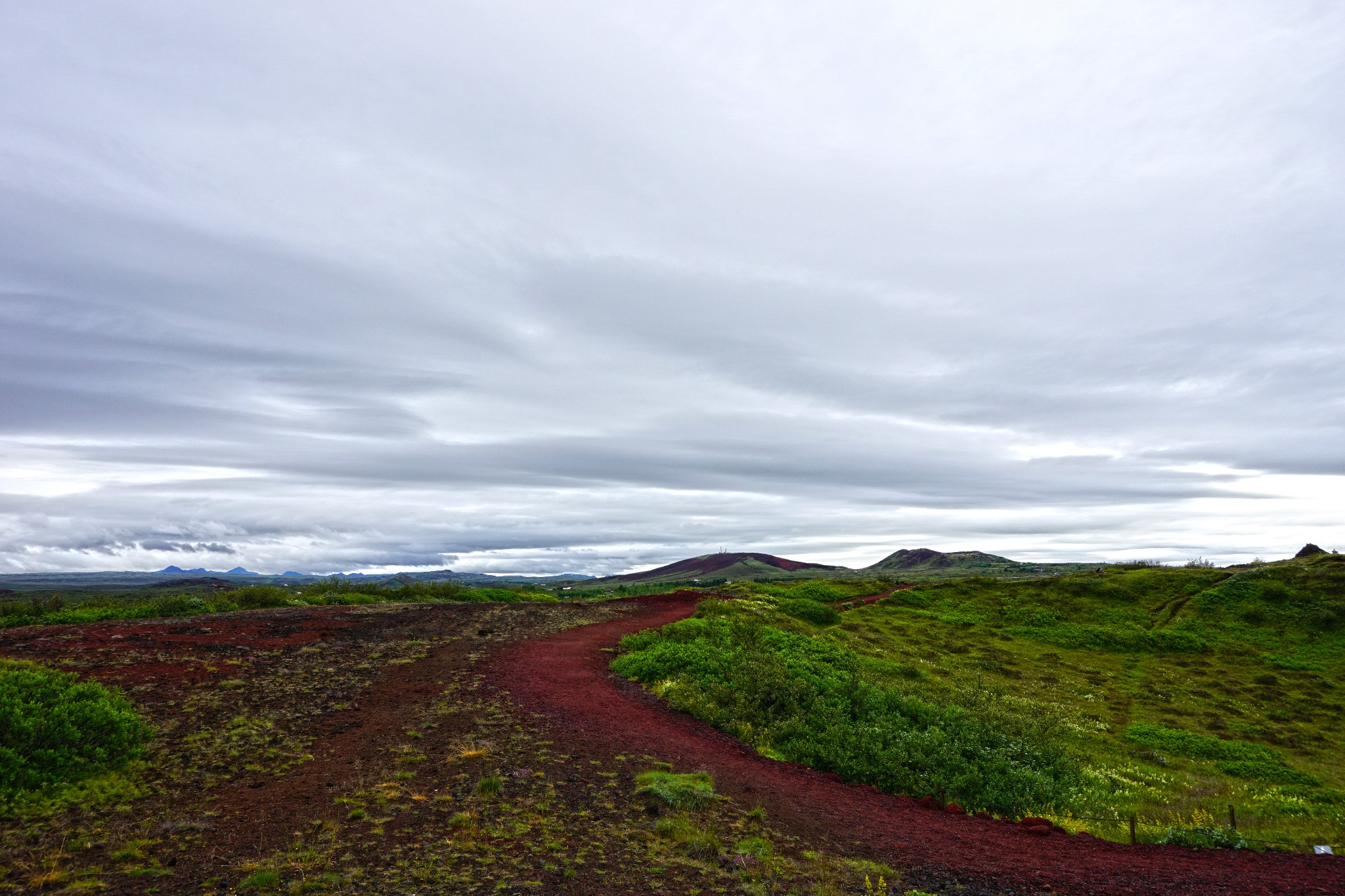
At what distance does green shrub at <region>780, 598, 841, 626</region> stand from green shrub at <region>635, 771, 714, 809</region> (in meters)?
32.4

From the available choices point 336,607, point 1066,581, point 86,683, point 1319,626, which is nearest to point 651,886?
point 86,683

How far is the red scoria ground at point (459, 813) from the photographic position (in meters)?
8.80

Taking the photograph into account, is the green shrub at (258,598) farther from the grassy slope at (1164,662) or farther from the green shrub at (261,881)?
the grassy slope at (1164,662)

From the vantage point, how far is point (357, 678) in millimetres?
19875

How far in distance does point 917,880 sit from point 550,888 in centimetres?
600

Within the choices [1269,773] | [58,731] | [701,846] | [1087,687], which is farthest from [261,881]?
[1087,687]

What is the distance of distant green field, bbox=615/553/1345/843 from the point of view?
669 inches

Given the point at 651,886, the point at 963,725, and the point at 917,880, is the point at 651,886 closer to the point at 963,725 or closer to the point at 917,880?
the point at 917,880

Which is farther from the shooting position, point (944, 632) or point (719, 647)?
point (944, 632)

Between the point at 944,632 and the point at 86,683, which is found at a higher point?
the point at 86,683

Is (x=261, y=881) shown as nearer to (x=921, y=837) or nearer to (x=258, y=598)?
(x=921, y=837)

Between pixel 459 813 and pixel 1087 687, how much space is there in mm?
37606

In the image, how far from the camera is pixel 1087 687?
116 feet

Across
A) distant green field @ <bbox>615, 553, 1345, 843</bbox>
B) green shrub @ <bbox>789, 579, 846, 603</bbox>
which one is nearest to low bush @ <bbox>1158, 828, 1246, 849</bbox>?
distant green field @ <bbox>615, 553, 1345, 843</bbox>
